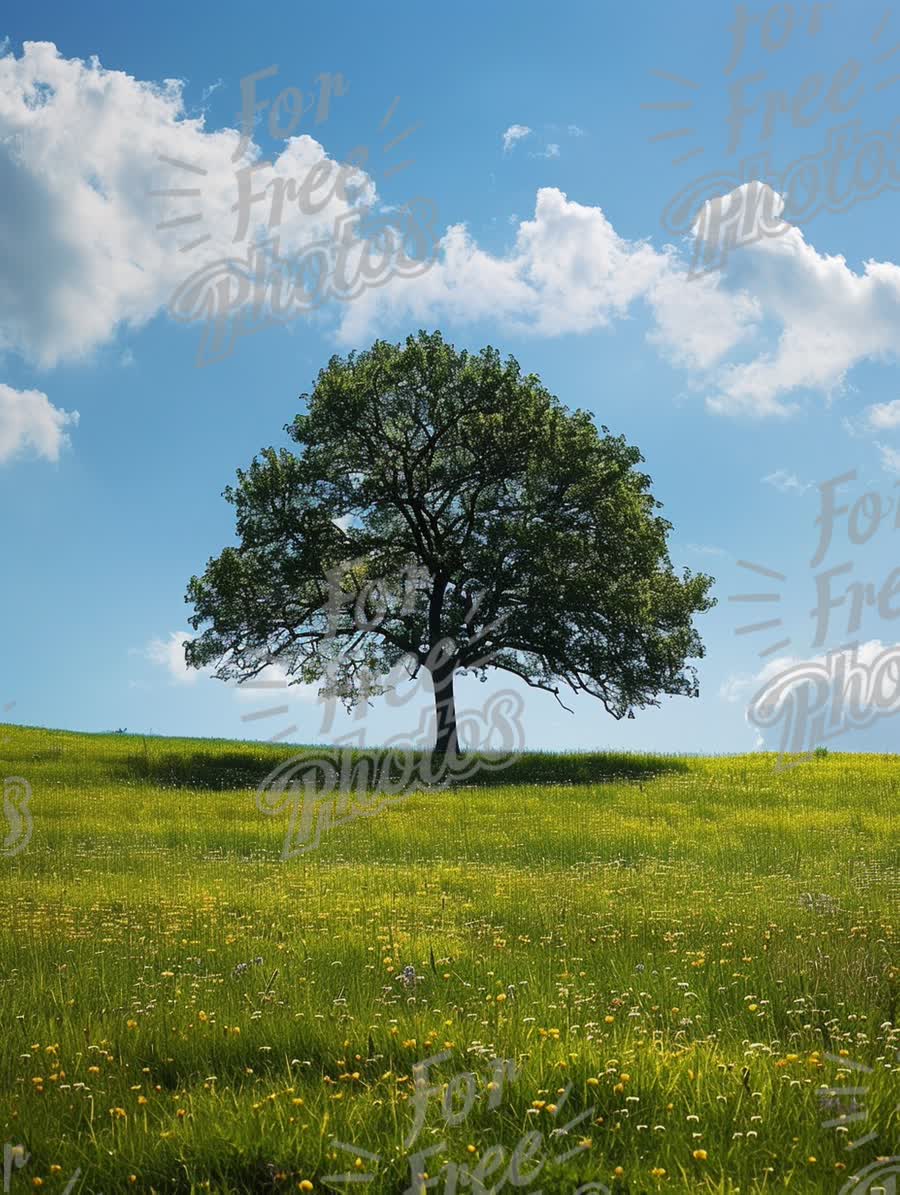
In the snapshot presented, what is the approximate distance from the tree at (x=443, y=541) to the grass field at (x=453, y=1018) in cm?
1978

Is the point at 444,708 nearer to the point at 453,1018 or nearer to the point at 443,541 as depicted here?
the point at 443,541

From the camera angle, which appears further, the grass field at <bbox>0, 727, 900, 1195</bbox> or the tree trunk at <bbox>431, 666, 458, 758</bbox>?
the tree trunk at <bbox>431, 666, 458, 758</bbox>

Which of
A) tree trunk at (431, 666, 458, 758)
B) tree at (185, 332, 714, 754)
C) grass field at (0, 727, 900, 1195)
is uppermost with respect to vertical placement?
tree at (185, 332, 714, 754)

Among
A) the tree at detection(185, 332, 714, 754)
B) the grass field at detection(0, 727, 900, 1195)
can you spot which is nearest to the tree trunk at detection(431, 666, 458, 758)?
the tree at detection(185, 332, 714, 754)

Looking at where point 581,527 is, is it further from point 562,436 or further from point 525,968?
point 525,968

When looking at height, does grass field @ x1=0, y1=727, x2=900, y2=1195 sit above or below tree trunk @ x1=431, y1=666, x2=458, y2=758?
below

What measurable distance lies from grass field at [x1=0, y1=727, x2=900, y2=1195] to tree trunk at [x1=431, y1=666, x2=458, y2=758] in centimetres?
2034

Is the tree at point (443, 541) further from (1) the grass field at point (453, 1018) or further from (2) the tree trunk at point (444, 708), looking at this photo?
(1) the grass field at point (453, 1018)

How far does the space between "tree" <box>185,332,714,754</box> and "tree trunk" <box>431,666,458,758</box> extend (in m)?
0.07

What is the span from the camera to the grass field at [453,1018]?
5.11 metres

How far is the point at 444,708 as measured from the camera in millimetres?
40438

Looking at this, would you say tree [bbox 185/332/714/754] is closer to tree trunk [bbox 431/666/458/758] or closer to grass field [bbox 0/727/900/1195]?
tree trunk [bbox 431/666/458/758]

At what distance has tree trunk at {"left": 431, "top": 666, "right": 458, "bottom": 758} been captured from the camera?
40.4 m

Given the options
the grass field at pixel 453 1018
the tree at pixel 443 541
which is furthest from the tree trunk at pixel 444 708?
the grass field at pixel 453 1018
